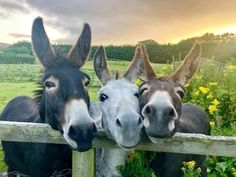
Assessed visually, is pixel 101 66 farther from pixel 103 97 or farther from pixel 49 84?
pixel 49 84

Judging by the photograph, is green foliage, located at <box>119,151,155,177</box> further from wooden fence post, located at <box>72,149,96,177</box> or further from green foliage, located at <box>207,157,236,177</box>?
green foliage, located at <box>207,157,236,177</box>

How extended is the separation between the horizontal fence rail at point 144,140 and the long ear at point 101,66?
27.1 inches

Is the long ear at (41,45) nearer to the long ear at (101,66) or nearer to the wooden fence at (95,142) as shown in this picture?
the long ear at (101,66)

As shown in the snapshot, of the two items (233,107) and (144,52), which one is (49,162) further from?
(233,107)

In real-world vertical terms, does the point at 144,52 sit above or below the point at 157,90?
above

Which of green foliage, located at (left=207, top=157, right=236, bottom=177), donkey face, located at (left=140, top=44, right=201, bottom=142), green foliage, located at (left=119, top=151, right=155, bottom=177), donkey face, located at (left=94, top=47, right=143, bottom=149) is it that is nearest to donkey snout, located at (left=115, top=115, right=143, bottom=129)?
donkey face, located at (left=94, top=47, right=143, bottom=149)

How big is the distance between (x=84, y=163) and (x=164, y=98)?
87cm

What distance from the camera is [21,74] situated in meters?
32.6

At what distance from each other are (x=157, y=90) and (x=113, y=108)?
448 mm

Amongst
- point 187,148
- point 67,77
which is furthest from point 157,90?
point 67,77

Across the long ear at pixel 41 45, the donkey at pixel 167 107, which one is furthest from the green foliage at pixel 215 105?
the long ear at pixel 41 45

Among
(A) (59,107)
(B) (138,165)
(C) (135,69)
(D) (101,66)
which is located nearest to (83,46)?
(D) (101,66)

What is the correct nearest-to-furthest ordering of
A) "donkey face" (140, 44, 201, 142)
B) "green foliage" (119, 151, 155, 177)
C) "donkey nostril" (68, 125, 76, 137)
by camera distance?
"donkey nostril" (68, 125, 76, 137) → "donkey face" (140, 44, 201, 142) → "green foliage" (119, 151, 155, 177)

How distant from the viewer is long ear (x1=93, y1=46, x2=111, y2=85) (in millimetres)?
3695
